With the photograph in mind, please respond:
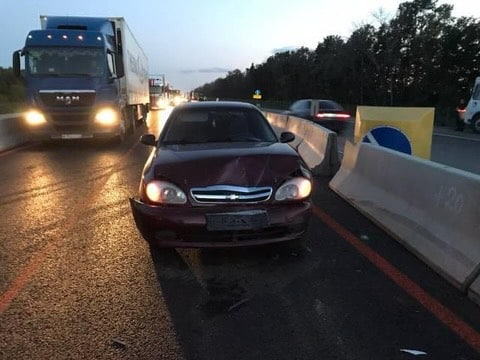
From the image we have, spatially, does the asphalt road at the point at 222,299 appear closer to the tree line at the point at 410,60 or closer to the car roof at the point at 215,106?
the car roof at the point at 215,106

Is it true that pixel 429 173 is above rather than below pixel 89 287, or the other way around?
above

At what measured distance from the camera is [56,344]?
3545mm

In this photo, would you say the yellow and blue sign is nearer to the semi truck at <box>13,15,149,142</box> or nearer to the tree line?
the semi truck at <box>13,15,149,142</box>

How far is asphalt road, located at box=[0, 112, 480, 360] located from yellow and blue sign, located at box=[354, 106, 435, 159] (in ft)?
7.60

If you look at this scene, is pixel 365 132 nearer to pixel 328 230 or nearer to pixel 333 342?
pixel 328 230

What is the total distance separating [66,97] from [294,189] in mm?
11490

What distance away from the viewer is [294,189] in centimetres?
505

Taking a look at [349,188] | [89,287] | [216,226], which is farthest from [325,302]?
[349,188]

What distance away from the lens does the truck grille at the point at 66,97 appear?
14953 millimetres

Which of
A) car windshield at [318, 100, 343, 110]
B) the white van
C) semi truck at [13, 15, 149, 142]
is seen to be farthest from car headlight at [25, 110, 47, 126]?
the white van

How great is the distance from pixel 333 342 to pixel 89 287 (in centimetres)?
213

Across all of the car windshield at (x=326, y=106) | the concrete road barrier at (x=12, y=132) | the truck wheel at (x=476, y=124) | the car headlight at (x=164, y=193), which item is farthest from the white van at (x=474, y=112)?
the car headlight at (x=164, y=193)

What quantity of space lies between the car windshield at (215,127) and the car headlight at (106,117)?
9.19 m

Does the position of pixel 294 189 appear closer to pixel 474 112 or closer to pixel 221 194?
pixel 221 194
